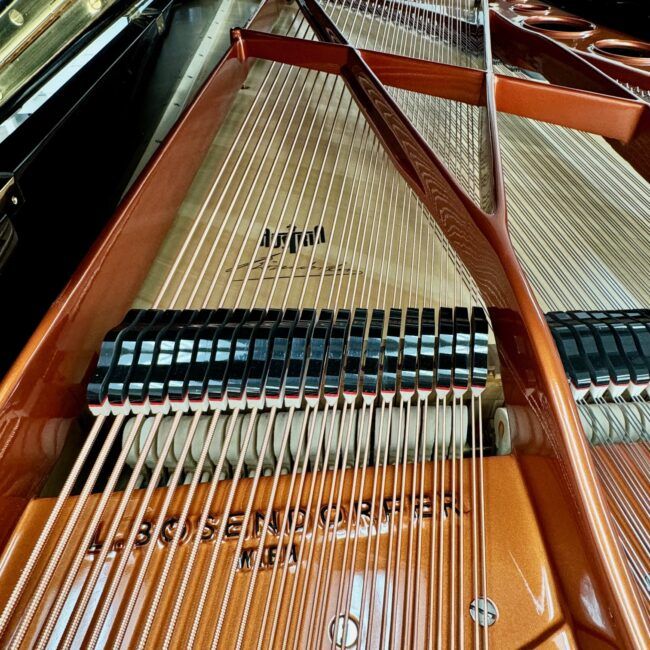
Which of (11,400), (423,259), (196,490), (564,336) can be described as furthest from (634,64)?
(11,400)

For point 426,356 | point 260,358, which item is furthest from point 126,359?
point 426,356

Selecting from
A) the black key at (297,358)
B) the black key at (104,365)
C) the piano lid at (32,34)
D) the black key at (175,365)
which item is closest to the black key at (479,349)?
the black key at (297,358)

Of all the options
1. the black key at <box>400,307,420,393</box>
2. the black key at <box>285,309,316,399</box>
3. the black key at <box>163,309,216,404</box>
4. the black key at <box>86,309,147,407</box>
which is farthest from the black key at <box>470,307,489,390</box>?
the black key at <box>86,309,147,407</box>

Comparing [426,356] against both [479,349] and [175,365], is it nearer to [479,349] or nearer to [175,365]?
[479,349]

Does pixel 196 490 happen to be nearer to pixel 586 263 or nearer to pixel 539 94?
pixel 586 263

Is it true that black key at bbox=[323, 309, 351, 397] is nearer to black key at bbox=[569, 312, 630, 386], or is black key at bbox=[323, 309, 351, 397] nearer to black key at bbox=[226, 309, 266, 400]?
black key at bbox=[226, 309, 266, 400]

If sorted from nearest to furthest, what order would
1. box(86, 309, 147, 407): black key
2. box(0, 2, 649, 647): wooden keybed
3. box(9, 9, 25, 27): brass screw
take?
1. box(0, 2, 649, 647): wooden keybed
2. box(86, 309, 147, 407): black key
3. box(9, 9, 25, 27): brass screw

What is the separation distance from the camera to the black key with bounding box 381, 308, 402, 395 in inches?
43.1

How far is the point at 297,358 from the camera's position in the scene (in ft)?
3.55

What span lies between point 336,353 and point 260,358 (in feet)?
0.52

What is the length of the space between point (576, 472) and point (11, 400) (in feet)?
3.01

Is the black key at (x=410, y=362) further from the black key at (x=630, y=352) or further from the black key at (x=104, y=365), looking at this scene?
the black key at (x=104, y=365)

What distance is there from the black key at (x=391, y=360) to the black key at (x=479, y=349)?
158 mm

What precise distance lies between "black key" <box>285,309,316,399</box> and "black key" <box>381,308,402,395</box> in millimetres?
168
